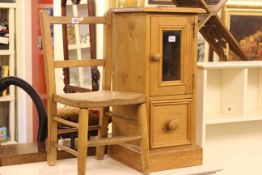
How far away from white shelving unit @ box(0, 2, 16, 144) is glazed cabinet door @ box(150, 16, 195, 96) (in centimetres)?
214

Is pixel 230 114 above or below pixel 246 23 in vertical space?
below

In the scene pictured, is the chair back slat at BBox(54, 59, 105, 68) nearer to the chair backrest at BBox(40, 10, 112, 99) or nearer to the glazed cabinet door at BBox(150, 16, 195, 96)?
the chair backrest at BBox(40, 10, 112, 99)

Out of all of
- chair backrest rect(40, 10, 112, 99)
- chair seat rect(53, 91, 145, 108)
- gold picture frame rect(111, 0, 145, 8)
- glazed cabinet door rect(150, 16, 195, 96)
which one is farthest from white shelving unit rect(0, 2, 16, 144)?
glazed cabinet door rect(150, 16, 195, 96)

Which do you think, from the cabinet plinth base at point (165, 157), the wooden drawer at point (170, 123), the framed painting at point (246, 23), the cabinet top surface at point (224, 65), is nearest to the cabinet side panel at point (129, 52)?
the wooden drawer at point (170, 123)

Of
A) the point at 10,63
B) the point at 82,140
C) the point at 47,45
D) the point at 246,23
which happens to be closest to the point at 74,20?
the point at 47,45

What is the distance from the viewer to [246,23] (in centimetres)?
375

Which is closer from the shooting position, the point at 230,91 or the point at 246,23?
the point at 230,91

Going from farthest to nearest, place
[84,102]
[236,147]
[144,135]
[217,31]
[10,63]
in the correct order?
[10,63] → [236,147] → [217,31] → [144,135] → [84,102]

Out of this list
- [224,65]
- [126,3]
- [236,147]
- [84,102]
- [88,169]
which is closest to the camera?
[84,102]

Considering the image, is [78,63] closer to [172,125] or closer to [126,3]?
[172,125]

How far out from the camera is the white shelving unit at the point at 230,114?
2176mm

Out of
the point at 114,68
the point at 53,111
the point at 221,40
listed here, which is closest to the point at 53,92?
the point at 53,111

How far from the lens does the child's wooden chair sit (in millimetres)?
1707

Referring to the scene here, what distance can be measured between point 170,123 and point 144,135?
0.14m
